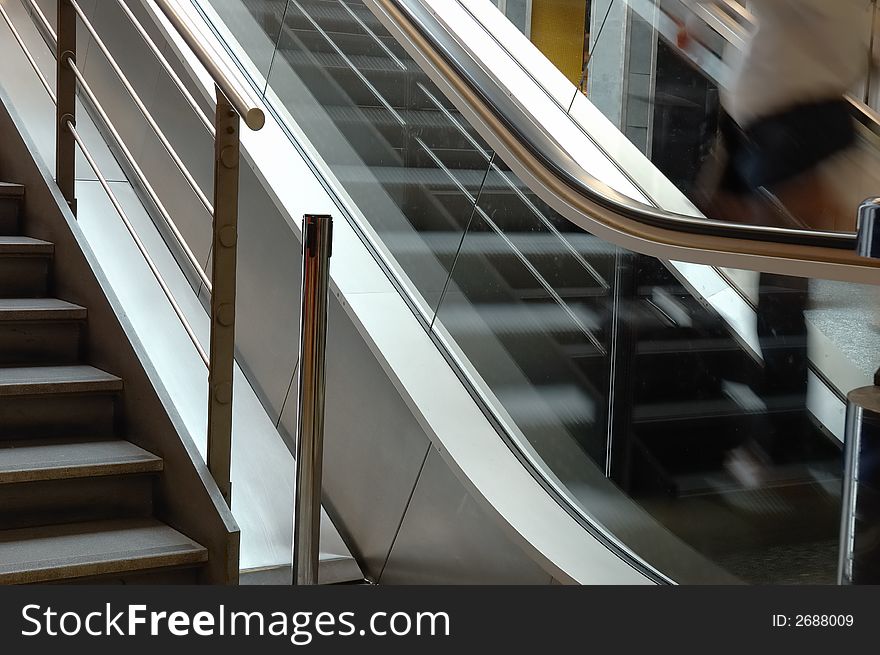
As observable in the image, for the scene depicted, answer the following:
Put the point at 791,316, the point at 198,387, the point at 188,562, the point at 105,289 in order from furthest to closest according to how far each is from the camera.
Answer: the point at 198,387, the point at 105,289, the point at 188,562, the point at 791,316

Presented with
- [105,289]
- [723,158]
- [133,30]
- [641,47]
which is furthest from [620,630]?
[133,30]

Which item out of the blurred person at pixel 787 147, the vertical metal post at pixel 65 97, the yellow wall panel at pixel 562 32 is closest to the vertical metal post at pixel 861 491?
the blurred person at pixel 787 147

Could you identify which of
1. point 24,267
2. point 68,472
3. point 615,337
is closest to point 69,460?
point 68,472

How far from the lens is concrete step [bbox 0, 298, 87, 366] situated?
2.39 meters

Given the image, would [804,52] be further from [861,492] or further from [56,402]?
[56,402]

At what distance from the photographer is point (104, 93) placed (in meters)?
3.86

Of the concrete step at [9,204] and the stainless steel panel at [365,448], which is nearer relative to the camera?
the stainless steel panel at [365,448]

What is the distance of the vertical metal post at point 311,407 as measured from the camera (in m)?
1.62

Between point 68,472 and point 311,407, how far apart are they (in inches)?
26.8

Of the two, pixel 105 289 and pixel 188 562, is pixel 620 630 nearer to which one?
pixel 188 562

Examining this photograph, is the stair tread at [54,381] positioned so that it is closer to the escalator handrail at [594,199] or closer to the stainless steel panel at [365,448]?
the stainless steel panel at [365,448]

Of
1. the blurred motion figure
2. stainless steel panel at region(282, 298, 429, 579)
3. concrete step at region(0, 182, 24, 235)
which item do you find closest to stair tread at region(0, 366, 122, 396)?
stainless steel panel at region(282, 298, 429, 579)

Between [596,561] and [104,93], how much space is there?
2.94m

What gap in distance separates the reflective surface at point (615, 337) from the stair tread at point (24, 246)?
769 millimetres
